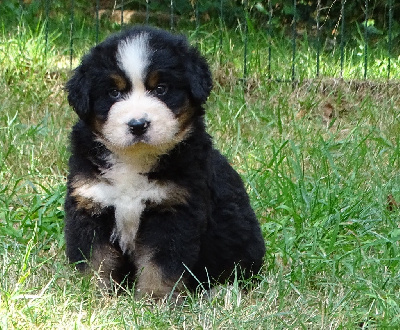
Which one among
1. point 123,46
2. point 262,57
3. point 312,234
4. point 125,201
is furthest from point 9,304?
point 262,57

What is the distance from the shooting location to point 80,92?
3.75 meters

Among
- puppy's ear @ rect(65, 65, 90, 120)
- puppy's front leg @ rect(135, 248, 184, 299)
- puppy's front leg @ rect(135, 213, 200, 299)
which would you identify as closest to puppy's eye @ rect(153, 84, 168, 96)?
puppy's ear @ rect(65, 65, 90, 120)

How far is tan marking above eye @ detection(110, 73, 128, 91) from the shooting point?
364 cm

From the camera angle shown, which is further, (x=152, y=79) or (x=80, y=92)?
(x=80, y=92)

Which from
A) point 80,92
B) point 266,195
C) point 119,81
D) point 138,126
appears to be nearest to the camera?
point 138,126

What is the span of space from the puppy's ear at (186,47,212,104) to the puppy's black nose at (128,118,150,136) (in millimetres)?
322

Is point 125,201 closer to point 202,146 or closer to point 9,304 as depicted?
point 202,146

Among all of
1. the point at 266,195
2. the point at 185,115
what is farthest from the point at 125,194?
the point at 266,195

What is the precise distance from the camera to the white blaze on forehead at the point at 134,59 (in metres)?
3.61

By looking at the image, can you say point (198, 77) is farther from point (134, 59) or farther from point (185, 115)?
point (134, 59)

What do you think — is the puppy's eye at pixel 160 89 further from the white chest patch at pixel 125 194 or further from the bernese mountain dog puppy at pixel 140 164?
the white chest patch at pixel 125 194

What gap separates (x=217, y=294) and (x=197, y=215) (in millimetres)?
393

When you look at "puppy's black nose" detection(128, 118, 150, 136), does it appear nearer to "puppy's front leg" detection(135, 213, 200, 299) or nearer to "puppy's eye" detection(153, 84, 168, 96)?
"puppy's eye" detection(153, 84, 168, 96)

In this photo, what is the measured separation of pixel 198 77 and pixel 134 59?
1.14 feet
